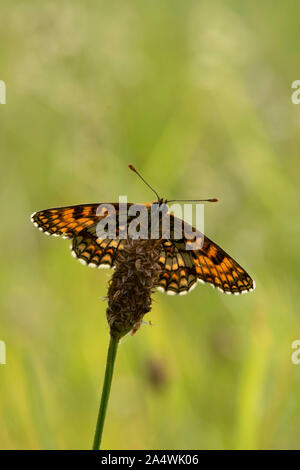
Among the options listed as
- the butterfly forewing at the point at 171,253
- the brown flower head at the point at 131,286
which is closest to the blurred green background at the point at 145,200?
the butterfly forewing at the point at 171,253

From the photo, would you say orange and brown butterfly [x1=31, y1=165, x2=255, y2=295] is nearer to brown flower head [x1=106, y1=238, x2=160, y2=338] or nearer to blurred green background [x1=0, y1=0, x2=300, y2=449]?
brown flower head [x1=106, y1=238, x2=160, y2=338]

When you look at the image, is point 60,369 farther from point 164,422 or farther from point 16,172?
point 16,172

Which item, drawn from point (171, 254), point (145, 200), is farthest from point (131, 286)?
point (145, 200)

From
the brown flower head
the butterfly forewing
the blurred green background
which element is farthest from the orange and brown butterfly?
the blurred green background

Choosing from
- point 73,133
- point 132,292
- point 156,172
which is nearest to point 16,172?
point 73,133

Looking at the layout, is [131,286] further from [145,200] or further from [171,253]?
[145,200]

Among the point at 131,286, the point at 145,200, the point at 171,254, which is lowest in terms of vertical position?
the point at 131,286

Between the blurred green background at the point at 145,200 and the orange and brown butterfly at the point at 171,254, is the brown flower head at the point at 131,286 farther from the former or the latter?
the blurred green background at the point at 145,200
